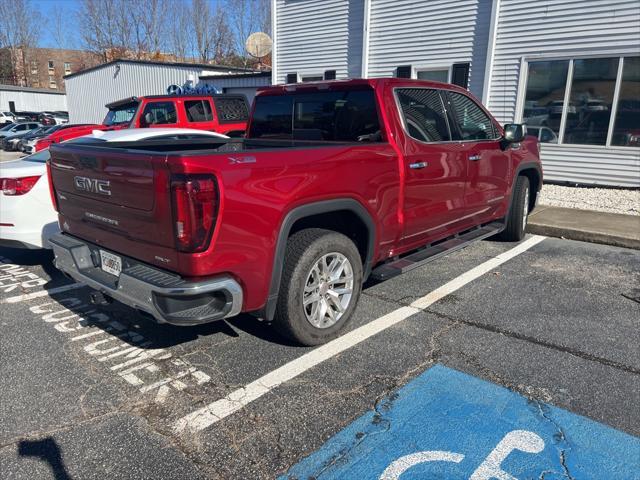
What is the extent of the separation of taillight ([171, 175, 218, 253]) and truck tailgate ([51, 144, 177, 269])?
0.22ft

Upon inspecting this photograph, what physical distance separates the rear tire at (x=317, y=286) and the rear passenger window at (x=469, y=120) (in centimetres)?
192

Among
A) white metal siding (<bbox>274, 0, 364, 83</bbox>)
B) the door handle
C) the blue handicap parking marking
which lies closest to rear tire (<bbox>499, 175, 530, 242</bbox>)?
the door handle

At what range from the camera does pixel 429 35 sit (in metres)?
12.3

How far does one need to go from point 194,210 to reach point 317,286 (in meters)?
1.18

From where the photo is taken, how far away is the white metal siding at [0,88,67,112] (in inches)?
2003

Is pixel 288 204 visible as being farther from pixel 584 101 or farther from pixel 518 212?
pixel 584 101

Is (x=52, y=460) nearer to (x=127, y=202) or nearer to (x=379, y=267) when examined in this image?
(x=127, y=202)

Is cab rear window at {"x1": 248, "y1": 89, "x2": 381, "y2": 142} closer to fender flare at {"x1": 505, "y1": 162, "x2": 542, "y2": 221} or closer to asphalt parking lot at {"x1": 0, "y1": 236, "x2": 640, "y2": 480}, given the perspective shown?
asphalt parking lot at {"x1": 0, "y1": 236, "x2": 640, "y2": 480}

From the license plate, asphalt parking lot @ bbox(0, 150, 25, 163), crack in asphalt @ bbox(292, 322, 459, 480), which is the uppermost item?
the license plate

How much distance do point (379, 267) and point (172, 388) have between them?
188 centimetres

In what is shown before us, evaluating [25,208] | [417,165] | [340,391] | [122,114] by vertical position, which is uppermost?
[122,114]

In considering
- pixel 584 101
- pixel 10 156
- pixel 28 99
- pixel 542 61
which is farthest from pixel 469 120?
pixel 28 99

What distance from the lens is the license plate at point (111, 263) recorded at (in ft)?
10.7

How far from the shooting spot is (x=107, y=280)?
331cm
